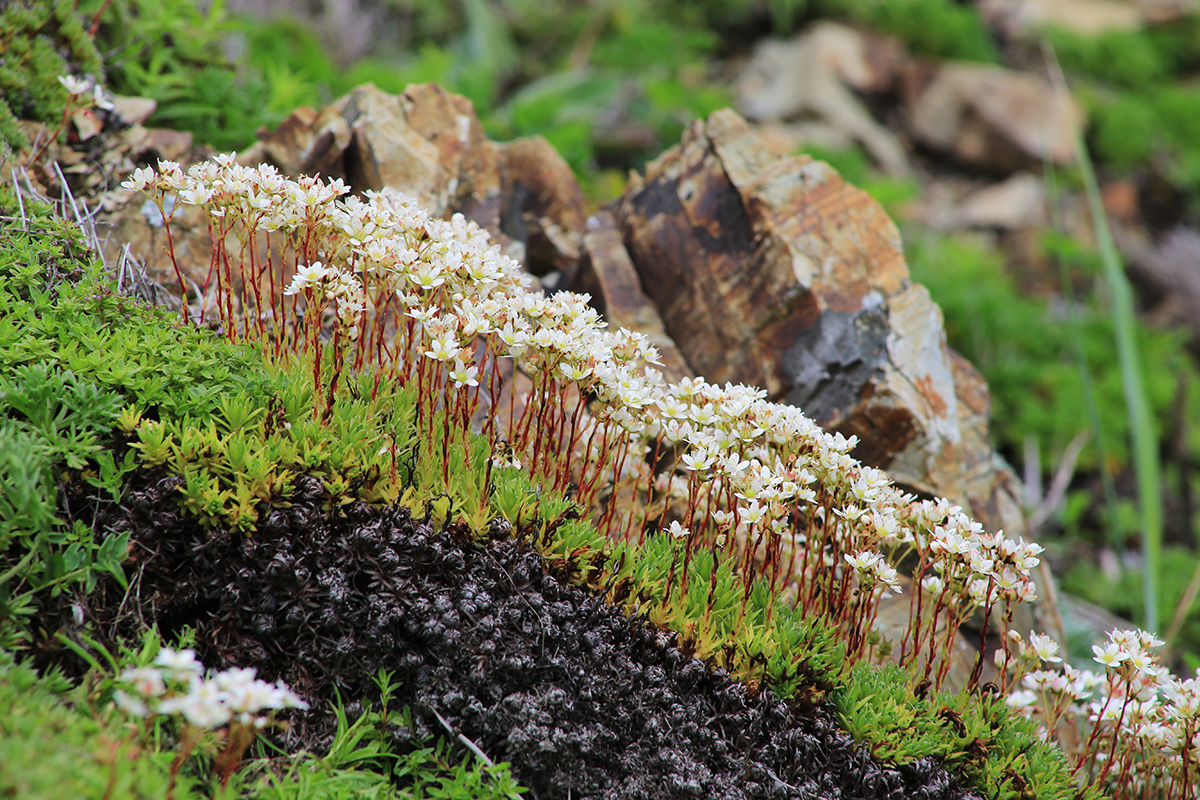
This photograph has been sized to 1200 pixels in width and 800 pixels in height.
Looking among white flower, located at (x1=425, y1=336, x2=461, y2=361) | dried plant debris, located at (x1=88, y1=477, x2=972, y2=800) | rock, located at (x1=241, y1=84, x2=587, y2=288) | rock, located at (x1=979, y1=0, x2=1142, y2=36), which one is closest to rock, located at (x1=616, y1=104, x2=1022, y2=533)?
rock, located at (x1=241, y1=84, x2=587, y2=288)

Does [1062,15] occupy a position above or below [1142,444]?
above

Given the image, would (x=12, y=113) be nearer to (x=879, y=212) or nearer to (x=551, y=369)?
(x=551, y=369)

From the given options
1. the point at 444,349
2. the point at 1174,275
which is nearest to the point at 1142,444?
the point at 444,349

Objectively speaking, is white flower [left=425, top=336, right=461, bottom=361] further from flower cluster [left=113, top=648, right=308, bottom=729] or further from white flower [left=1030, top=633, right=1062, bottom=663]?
white flower [left=1030, top=633, right=1062, bottom=663]

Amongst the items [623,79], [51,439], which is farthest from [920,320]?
[623,79]

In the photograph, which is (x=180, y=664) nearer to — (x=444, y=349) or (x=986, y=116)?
(x=444, y=349)

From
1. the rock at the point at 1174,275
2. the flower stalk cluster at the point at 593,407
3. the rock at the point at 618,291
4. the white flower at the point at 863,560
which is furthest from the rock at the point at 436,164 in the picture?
the rock at the point at 1174,275

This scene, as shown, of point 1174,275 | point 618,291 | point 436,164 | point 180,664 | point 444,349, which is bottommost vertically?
point 1174,275
